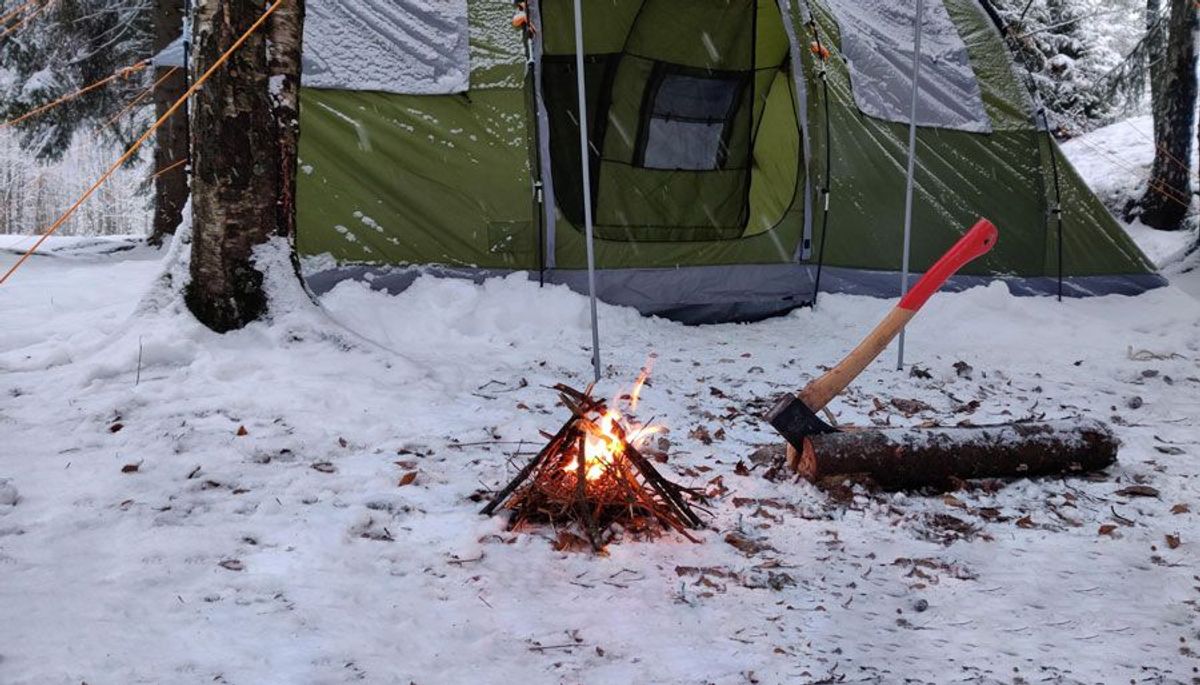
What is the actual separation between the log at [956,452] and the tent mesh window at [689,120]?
440cm

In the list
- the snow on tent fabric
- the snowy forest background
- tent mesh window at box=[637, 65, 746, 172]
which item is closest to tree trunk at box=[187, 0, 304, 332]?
the snow on tent fabric

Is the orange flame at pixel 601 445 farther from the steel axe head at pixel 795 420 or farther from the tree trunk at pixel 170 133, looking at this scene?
the tree trunk at pixel 170 133

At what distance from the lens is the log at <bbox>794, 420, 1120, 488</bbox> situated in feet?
10.8

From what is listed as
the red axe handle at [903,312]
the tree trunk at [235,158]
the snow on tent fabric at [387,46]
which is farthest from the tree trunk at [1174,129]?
the tree trunk at [235,158]

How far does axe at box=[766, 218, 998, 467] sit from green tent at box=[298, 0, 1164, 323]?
3393 millimetres

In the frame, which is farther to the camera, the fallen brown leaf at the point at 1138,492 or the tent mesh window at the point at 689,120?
the tent mesh window at the point at 689,120

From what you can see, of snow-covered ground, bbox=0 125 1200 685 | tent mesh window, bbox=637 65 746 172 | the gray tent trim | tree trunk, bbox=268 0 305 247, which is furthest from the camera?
tent mesh window, bbox=637 65 746 172

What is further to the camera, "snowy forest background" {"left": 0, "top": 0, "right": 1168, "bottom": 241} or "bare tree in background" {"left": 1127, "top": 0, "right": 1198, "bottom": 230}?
"snowy forest background" {"left": 0, "top": 0, "right": 1168, "bottom": 241}

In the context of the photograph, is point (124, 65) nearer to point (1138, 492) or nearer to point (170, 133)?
point (170, 133)

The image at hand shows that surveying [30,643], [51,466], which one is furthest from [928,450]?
[51,466]

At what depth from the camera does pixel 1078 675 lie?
2076 mm

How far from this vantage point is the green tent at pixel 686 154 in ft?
20.0

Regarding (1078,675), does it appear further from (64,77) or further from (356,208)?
(64,77)

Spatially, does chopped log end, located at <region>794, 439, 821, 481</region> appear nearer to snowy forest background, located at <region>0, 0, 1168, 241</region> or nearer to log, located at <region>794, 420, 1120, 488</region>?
log, located at <region>794, 420, 1120, 488</region>
